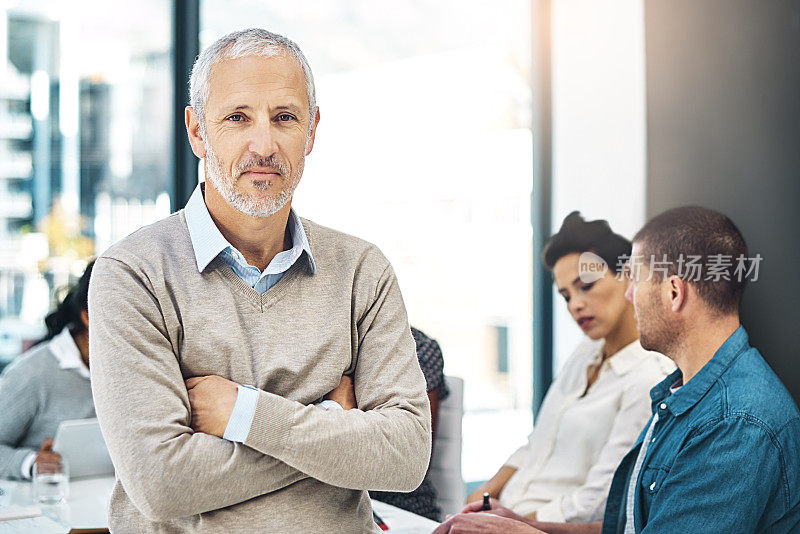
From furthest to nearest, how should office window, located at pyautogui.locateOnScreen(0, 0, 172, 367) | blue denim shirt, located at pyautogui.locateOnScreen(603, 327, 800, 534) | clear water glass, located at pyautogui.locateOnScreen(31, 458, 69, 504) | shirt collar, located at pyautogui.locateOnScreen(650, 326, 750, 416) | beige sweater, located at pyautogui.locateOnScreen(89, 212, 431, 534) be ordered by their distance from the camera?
1. office window, located at pyautogui.locateOnScreen(0, 0, 172, 367)
2. clear water glass, located at pyautogui.locateOnScreen(31, 458, 69, 504)
3. shirt collar, located at pyautogui.locateOnScreen(650, 326, 750, 416)
4. blue denim shirt, located at pyautogui.locateOnScreen(603, 327, 800, 534)
5. beige sweater, located at pyautogui.locateOnScreen(89, 212, 431, 534)

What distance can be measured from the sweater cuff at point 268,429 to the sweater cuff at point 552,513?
148cm

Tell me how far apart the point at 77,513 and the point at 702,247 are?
1.79 meters

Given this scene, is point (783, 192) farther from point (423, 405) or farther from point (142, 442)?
point (142, 442)

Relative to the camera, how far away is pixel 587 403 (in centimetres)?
285

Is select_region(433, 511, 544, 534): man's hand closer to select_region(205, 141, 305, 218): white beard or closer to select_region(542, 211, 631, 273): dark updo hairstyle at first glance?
select_region(205, 141, 305, 218): white beard

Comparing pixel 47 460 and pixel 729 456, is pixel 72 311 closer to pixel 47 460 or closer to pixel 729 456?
pixel 47 460

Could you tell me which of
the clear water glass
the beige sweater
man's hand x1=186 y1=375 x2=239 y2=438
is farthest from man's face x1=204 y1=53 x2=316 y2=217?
the clear water glass

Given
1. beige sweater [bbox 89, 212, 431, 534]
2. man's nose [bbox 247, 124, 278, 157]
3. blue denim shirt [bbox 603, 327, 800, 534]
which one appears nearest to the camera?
beige sweater [bbox 89, 212, 431, 534]

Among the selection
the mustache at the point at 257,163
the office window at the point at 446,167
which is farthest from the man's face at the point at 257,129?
the office window at the point at 446,167

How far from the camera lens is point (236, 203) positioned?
1523mm

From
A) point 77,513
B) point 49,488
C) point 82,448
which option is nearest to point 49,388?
point 82,448

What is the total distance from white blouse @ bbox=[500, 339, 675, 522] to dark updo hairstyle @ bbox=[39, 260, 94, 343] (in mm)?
1641

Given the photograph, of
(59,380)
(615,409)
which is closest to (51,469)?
(59,380)

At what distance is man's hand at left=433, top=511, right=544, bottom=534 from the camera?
208cm
